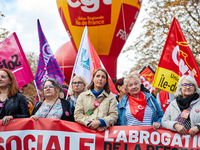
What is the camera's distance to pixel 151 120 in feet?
15.1

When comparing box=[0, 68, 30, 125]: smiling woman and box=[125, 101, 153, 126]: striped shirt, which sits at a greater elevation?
box=[0, 68, 30, 125]: smiling woman

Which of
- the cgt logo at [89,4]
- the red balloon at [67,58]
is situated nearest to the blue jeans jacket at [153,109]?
the cgt logo at [89,4]

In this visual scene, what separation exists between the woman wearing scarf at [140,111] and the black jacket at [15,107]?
4.99 ft

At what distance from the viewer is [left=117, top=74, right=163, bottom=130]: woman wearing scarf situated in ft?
15.0

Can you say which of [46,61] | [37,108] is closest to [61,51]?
[46,61]

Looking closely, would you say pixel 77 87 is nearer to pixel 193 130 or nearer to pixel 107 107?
pixel 107 107

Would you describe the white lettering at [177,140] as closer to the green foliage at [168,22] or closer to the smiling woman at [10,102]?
the smiling woman at [10,102]

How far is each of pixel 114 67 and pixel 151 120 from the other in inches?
379

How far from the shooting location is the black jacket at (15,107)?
457 centimetres

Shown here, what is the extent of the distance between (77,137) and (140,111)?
3.54ft

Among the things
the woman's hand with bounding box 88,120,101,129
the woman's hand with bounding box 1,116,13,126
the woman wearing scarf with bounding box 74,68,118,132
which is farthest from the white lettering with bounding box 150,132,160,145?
the woman's hand with bounding box 1,116,13,126

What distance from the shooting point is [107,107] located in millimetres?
4551

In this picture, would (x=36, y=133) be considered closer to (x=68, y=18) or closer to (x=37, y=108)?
(x=37, y=108)

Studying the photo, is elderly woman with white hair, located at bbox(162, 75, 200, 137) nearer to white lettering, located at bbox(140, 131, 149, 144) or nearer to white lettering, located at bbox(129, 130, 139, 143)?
white lettering, located at bbox(140, 131, 149, 144)
